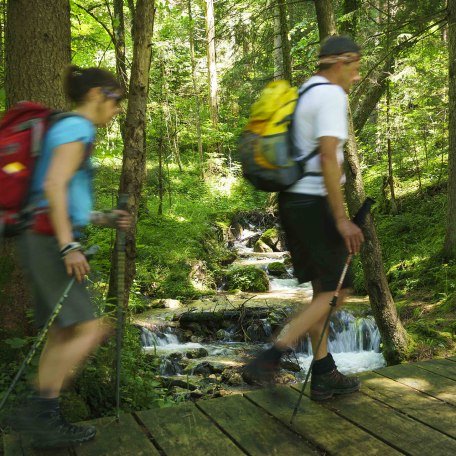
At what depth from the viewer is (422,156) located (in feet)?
48.6

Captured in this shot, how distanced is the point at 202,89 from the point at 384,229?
1599 cm

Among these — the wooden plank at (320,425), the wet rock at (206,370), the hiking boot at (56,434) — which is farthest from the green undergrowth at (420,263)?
the hiking boot at (56,434)

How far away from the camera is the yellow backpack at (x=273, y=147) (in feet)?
9.79

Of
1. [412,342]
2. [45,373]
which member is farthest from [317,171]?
[412,342]

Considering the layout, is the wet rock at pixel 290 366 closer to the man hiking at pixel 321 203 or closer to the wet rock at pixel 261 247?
the man hiking at pixel 321 203

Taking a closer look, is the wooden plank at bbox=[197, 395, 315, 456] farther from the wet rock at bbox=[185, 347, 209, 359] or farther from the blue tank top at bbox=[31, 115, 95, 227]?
the wet rock at bbox=[185, 347, 209, 359]

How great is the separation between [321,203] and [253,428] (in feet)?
4.80

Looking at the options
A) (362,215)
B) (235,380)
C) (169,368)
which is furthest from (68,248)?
(169,368)

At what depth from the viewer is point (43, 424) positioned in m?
2.75

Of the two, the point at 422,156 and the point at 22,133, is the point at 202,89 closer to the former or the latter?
the point at 422,156

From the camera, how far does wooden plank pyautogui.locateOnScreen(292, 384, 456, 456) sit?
9.47ft

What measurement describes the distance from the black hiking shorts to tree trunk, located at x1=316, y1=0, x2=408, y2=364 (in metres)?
4.08

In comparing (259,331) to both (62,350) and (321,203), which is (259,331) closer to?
(321,203)

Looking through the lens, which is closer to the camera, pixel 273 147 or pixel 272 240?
pixel 273 147
